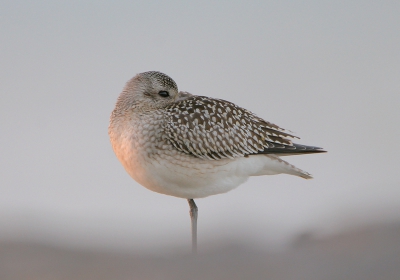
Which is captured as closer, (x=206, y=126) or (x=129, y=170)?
(x=129, y=170)

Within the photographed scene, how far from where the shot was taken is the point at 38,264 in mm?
6340

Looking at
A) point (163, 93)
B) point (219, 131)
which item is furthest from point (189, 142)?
point (163, 93)

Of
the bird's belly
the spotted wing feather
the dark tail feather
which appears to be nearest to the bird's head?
the spotted wing feather

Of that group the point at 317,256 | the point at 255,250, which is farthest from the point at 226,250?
the point at 317,256

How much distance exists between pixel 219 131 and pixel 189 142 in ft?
2.28

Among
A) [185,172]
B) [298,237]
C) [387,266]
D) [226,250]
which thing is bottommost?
[387,266]

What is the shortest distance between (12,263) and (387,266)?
298cm

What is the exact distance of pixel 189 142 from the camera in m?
10.6

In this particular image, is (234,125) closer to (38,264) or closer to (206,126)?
(206,126)

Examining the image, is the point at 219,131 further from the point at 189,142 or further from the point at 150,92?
the point at 150,92

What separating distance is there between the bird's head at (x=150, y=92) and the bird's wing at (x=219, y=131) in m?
0.17

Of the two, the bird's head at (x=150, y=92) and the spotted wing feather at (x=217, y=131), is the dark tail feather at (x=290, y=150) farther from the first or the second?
the bird's head at (x=150, y=92)

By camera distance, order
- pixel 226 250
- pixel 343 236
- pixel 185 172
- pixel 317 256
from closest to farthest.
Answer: pixel 317 256
pixel 226 250
pixel 343 236
pixel 185 172

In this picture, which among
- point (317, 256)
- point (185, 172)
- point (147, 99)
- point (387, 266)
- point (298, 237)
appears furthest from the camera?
point (147, 99)
